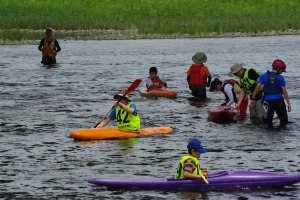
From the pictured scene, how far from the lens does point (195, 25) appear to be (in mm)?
A: 59938

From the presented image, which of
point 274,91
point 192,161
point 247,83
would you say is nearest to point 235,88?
point 247,83

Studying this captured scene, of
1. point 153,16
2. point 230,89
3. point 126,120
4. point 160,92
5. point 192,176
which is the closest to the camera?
point 192,176

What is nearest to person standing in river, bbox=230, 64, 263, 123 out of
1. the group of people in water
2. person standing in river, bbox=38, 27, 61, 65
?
the group of people in water

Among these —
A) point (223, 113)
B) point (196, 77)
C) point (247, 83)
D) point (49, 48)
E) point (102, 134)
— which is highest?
point (247, 83)

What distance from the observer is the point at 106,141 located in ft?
63.0

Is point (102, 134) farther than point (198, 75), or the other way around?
point (198, 75)

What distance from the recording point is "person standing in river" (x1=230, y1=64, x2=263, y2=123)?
20516 mm

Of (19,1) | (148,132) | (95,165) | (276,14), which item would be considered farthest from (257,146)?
(19,1)

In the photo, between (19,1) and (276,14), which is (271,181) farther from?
(19,1)

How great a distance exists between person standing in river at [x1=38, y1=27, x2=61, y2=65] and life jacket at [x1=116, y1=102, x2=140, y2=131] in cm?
1598

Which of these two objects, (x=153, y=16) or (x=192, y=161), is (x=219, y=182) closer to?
(x=192, y=161)

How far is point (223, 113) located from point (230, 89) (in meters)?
0.68

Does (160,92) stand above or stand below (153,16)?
below

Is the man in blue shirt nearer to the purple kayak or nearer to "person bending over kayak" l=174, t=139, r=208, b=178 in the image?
the purple kayak
